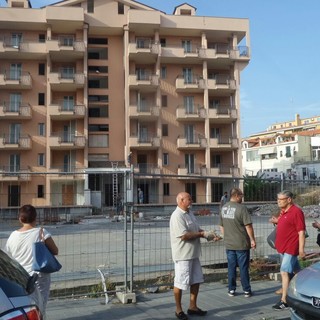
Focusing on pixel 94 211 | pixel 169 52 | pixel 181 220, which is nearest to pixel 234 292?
pixel 181 220

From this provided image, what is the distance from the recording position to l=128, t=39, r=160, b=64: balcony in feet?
149

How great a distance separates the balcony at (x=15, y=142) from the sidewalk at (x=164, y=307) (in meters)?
39.2

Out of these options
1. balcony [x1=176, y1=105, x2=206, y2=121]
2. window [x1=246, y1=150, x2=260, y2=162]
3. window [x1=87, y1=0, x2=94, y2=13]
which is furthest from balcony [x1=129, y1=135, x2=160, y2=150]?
window [x1=246, y1=150, x2=260, y2=162]

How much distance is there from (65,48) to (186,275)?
136 ft

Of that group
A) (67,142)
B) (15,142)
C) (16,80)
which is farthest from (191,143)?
(16,80)

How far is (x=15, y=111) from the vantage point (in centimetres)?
4412

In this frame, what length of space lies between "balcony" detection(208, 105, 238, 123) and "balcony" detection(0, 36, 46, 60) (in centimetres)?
1877

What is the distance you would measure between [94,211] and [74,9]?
41574 mm

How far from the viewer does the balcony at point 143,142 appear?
44969 mm

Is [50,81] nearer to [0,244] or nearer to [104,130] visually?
A: [104,130]

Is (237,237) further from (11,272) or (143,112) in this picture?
(143,112)

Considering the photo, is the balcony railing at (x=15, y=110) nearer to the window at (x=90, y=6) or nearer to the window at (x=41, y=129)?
the window at (x=41, y=129)

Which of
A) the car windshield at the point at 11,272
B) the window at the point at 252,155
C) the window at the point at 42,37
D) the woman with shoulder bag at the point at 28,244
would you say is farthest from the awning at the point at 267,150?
the car windshield at the point at 11,272

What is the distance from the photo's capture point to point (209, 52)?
4738 cm
